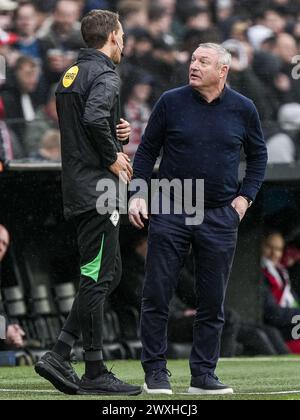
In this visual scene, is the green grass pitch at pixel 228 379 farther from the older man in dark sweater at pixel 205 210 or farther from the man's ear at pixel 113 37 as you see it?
the man's ear at pixel 113 37

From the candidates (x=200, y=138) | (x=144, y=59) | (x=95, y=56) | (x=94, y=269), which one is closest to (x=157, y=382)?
(x=94, y=269)

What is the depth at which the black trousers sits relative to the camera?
5895mm

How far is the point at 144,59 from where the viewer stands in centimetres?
1099

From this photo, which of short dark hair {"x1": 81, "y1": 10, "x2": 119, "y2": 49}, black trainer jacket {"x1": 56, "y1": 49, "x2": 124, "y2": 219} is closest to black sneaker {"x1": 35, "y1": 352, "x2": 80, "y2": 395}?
black trainer jacket {"x1": 56, "y1": 49, "x2": 124, "y2": 219}

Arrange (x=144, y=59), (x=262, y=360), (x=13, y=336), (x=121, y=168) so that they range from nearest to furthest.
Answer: (x=121, y=168) → (x=13, y=336) → (x=262, y=360) → (x=144, y=59)

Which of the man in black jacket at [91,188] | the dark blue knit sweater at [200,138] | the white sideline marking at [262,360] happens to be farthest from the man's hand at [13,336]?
the dark blue knit sweater at [200,138]

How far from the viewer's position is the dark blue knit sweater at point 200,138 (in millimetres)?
6043

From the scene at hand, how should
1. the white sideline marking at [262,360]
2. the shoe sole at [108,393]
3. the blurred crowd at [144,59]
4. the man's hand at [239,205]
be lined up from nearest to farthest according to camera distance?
the shoe sole at [108,393], the man's hand at [239,205], the white sideline marking at [262,360], the blurred crowd at [144,59]

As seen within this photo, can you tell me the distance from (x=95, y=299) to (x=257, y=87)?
18.6 feet

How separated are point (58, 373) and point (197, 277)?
2.84ft

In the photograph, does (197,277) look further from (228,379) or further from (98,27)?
(228,379)
